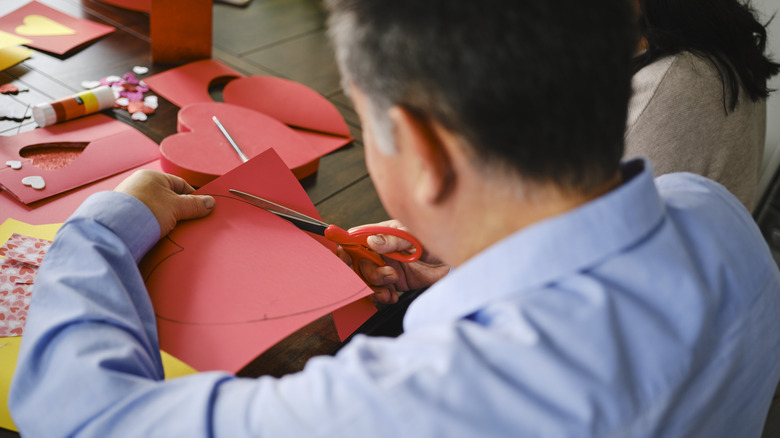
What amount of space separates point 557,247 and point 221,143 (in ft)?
2.34

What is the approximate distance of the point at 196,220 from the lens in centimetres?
85

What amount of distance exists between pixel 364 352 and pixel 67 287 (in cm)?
34

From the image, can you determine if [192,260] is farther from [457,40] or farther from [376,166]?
[457,40]

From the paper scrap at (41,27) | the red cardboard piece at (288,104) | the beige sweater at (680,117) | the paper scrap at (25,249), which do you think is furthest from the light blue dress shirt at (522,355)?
the paper scrap at (41,27)

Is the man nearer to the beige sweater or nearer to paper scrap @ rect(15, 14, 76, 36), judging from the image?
the beige sweater

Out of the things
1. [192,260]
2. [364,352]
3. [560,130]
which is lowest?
[192,260]

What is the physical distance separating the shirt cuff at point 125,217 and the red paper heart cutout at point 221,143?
0.20 m

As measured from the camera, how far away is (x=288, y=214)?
0.90 meters

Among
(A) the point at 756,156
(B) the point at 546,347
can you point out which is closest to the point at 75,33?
(B) the point at 546,347

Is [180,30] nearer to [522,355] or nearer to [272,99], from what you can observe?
[272,99]

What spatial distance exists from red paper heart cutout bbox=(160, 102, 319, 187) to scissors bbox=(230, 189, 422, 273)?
0.12m

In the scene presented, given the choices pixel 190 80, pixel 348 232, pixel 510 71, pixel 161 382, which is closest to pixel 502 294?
pixel 510 71

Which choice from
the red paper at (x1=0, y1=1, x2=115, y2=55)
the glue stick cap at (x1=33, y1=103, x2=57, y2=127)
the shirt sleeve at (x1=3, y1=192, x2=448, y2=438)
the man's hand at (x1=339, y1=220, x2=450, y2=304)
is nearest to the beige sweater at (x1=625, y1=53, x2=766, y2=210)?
→ the man's hand at (x1=339, y1=220, x2=450, y2=304)

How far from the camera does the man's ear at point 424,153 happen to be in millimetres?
493
